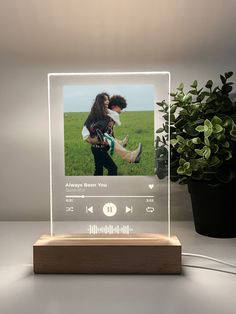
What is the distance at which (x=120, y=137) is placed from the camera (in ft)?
2.59

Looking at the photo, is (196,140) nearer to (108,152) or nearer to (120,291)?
(108,152)

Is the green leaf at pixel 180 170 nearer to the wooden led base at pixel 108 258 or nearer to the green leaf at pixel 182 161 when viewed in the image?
the green leaf at pixel 182 161

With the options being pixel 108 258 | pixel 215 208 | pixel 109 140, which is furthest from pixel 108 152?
pixel 215 208

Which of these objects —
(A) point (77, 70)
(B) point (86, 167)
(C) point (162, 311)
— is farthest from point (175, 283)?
(A) point (77, 70)

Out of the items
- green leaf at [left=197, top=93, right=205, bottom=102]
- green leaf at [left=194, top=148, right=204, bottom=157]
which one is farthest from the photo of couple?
green leaf at [left=197, top=93, right=205, bottom=102]

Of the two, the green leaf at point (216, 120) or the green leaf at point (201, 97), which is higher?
the green leaf at point (201, 97)

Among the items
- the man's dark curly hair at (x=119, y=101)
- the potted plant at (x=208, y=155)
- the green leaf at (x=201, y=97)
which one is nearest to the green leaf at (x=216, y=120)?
the potted plant at (x=208, y=155)

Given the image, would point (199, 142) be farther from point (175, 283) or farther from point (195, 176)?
point (175, 283)

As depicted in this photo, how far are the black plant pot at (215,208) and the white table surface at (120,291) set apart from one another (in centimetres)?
10

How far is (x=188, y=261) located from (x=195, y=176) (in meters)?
0.21

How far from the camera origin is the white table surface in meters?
0.60

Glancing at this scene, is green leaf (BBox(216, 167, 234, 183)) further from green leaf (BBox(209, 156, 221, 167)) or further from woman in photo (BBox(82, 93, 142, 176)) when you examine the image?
woman in photo (BBox(82, 93, 142, 176))

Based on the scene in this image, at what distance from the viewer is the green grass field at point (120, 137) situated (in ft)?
2.59

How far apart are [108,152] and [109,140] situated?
25mm
